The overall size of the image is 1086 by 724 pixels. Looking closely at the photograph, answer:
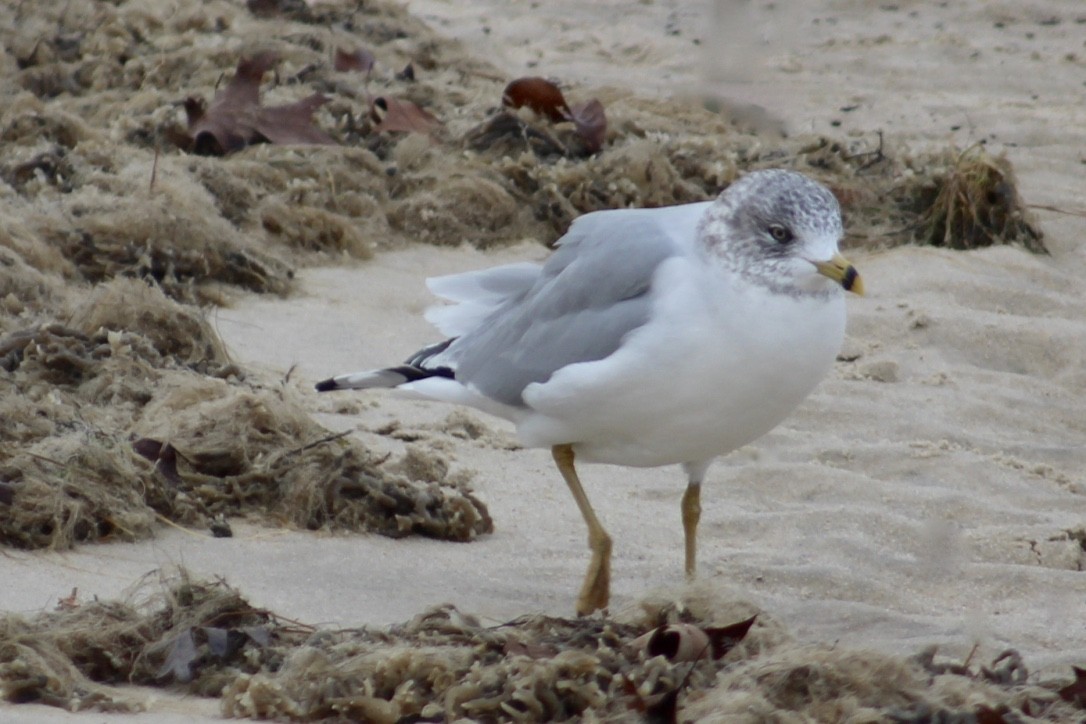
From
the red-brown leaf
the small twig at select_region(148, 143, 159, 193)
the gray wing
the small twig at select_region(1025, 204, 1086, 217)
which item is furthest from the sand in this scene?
the red-brown leaf

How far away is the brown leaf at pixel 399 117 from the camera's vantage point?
7816 millimetres

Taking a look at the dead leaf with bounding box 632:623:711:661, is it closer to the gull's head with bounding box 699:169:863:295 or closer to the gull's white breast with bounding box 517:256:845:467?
the gull's white breast with bounding box 517:256:845:467

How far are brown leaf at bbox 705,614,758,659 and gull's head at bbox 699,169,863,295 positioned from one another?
2.70 feet

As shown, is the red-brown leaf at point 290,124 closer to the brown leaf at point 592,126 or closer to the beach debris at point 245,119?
the beach debris at point 245,119

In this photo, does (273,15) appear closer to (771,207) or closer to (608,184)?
(608,184)

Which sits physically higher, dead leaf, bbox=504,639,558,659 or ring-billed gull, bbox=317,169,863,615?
ring-billed gull, bbox=317,169,863,615

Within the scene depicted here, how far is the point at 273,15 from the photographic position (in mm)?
9703

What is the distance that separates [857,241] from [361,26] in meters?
3.81

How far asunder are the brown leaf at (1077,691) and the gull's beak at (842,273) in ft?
2.98

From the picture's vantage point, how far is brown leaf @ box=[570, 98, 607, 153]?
7.74 metres

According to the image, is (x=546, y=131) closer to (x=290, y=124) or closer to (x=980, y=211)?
Result: (x=290, y=124)

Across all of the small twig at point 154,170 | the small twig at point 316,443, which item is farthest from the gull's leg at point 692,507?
the small twig at point 154,170

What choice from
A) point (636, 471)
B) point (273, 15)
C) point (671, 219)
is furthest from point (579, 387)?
point (273, 15)

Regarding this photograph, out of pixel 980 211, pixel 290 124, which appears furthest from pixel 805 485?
pixel 290 124
